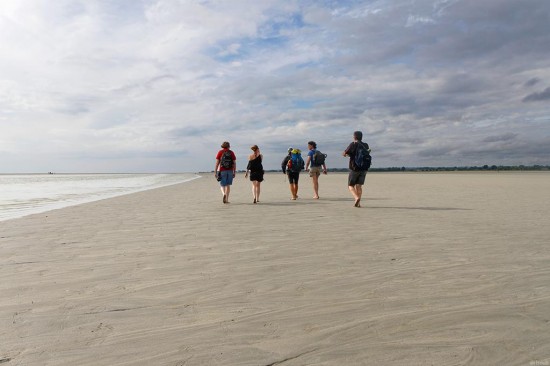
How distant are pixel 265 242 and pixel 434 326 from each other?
13.0 feet

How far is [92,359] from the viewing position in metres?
2.69

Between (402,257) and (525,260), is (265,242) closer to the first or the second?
(402,257)

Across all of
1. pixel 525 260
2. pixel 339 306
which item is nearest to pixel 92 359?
pixel 339 306

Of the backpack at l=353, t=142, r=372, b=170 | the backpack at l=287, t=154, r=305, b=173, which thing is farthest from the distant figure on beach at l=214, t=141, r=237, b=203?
the backpack at l=353, t=142, r=372, b=170

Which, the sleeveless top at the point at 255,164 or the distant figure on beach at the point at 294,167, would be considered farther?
the distant figure on beach at the point at 294,167

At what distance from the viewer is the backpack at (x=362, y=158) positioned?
1198 centimetres

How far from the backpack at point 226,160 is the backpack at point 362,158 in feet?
15.1

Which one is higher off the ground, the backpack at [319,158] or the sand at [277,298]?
the backpack at [319,158]

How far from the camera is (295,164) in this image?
15.8 metres

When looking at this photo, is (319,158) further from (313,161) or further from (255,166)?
(255,166)

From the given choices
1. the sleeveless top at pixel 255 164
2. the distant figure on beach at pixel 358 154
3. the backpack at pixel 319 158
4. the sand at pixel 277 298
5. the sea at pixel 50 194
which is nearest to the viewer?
the sand at pixel 277 298

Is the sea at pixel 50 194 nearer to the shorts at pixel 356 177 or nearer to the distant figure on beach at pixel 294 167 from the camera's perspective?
the distant figure on beach at pixel 294 167

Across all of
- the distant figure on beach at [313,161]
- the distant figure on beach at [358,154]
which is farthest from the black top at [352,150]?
the distant figure on beach at [313,161]

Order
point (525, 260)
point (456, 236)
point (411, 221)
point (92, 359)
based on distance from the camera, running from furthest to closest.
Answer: point (411, 221), point (456, 236), point (525, 260), point (92, 359)
